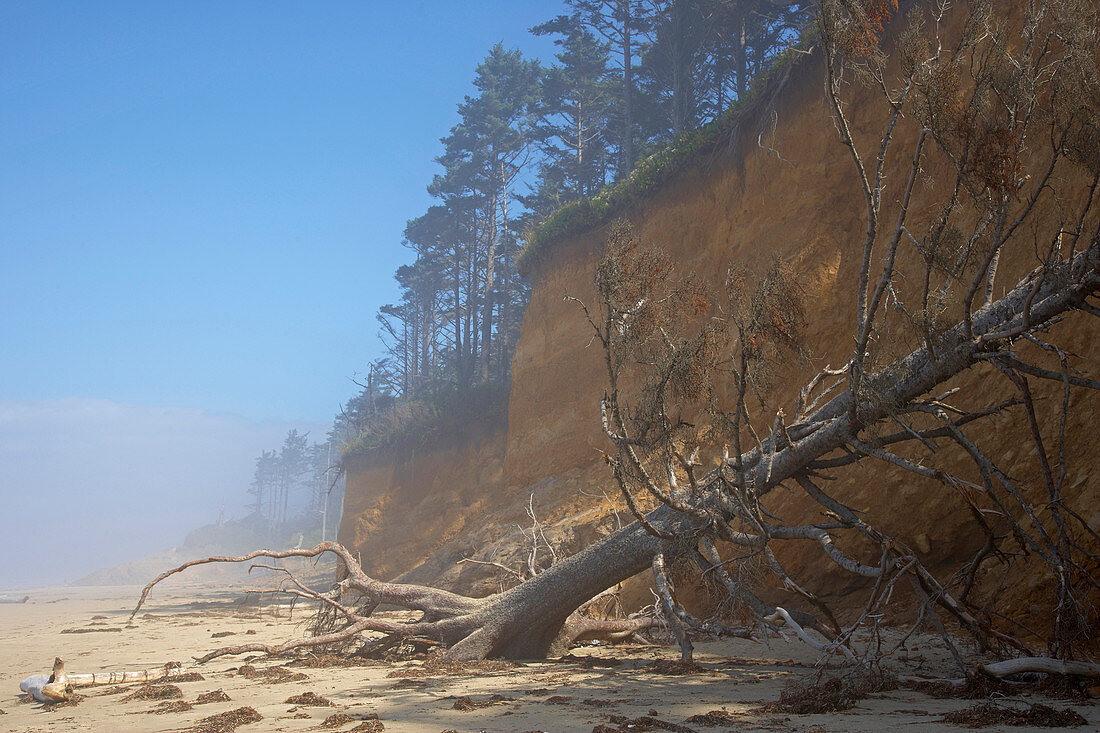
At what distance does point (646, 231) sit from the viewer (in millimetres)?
16312

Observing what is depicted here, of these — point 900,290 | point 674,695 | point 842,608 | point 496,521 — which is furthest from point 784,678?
point 496,521

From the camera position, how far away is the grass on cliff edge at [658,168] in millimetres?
13461

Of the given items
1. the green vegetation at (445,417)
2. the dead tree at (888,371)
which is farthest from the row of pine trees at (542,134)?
the dead tree at (888,371)

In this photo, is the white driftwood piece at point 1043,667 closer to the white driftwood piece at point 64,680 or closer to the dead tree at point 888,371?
the dead tree at point 888,371

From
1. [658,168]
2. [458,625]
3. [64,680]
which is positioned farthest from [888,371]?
[658,168]

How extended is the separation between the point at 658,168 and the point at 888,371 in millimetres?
11780

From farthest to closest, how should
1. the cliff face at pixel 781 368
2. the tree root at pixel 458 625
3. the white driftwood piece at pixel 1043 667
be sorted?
the cliff face at pixel 781 368 → the tree root at pixel 458 625 → the white driftwood piece at pixel 1043 667

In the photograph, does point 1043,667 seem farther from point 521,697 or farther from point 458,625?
point 458,625

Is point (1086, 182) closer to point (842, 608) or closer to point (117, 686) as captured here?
point (842, 608)

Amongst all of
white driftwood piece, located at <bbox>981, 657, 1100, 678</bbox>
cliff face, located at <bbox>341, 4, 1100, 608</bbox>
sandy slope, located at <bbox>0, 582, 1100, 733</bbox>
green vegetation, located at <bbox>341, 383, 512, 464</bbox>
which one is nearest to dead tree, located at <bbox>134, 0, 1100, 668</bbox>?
white driftwood piece, located at <bbox>981, 657, 1100, 678</bbox>

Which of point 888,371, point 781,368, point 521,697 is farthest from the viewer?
point 781,368

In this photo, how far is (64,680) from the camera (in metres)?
5.95

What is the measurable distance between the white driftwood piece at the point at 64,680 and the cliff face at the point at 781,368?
6555 millimetres

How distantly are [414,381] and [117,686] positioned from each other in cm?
3898
